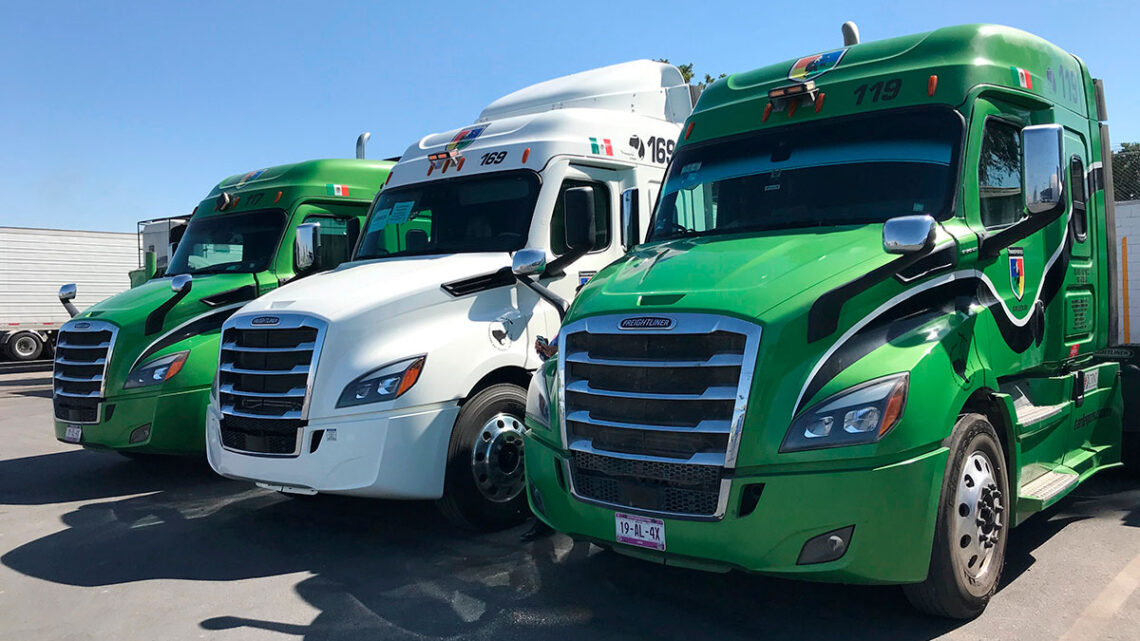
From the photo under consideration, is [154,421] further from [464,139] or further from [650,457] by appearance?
[650,457]

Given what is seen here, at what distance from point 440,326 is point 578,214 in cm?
129

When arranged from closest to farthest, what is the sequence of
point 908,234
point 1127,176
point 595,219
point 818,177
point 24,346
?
point 908,234
point 818,177
point 595,219
point 1127,176
point 24,346

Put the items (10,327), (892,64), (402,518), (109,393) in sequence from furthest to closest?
(10,327), (109,393), (402,518), (892,64)

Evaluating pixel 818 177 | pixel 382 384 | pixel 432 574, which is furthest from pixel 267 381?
pixel 818 177

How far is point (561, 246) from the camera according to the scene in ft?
23.2

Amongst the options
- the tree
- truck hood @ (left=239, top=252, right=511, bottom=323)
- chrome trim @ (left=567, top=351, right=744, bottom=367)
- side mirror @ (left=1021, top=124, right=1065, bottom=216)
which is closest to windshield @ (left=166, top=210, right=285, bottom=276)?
truck hood @ (left=239, top=252, right=511, bottom=323)

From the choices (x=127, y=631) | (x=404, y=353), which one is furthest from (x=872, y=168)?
(x=127, y=631)

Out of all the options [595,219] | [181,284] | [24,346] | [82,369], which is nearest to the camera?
[595,219]

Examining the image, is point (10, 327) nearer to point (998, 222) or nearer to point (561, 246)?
point (561, 246)

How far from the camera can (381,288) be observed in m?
6.32

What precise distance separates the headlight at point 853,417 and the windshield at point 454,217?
3.38 m

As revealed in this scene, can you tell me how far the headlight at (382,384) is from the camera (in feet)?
19.2

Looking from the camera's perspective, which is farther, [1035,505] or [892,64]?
[892,64]

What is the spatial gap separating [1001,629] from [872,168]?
2475 millimetres
